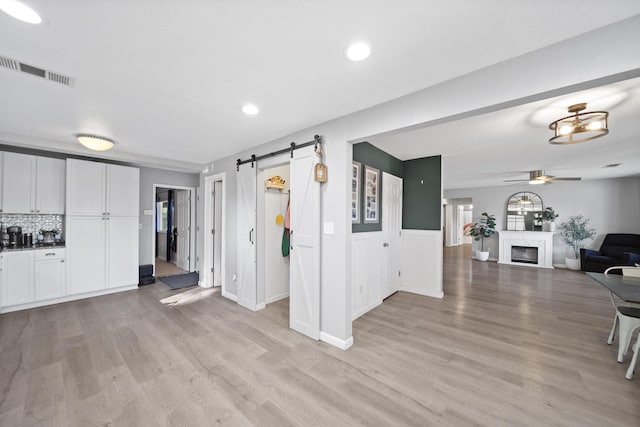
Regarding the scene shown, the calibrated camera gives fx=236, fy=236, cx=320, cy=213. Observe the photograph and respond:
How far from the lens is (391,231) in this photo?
4191 mm

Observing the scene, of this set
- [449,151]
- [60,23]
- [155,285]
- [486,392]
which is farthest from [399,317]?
[155,285]

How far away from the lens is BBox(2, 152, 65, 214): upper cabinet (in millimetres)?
3479

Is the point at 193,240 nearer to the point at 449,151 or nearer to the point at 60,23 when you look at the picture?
the point at 60,23

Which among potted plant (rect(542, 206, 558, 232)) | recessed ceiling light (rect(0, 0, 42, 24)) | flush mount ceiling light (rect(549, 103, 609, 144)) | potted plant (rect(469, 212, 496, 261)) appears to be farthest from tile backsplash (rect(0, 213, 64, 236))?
potted plant (rect(542, 206, 558, 232))

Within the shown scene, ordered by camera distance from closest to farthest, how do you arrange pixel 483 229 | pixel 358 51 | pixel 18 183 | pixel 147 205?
pixel 358 51 < pixel 18 183 < pixel 147 205 < pixel 483 229

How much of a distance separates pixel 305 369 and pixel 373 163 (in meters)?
2.90

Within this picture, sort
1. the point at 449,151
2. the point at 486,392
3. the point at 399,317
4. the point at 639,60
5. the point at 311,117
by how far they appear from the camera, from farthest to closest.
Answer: the point at 449,151 → the point at 399,317 → the point at 311,117 → the point at 486,392 → the point at 639,60

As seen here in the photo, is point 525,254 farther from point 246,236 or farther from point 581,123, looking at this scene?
point 246,236

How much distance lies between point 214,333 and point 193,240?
3.51 metres

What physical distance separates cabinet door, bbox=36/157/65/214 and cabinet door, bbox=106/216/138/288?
2.35ft

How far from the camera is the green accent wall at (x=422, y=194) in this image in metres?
4.21

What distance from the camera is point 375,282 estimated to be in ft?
12.1

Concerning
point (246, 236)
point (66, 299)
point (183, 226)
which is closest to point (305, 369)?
point (246, 236)

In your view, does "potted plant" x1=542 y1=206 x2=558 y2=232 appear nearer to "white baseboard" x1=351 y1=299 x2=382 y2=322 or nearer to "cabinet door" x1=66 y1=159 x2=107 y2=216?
"white baseboard" x1=351 y1=299 x2=382 y2=322
